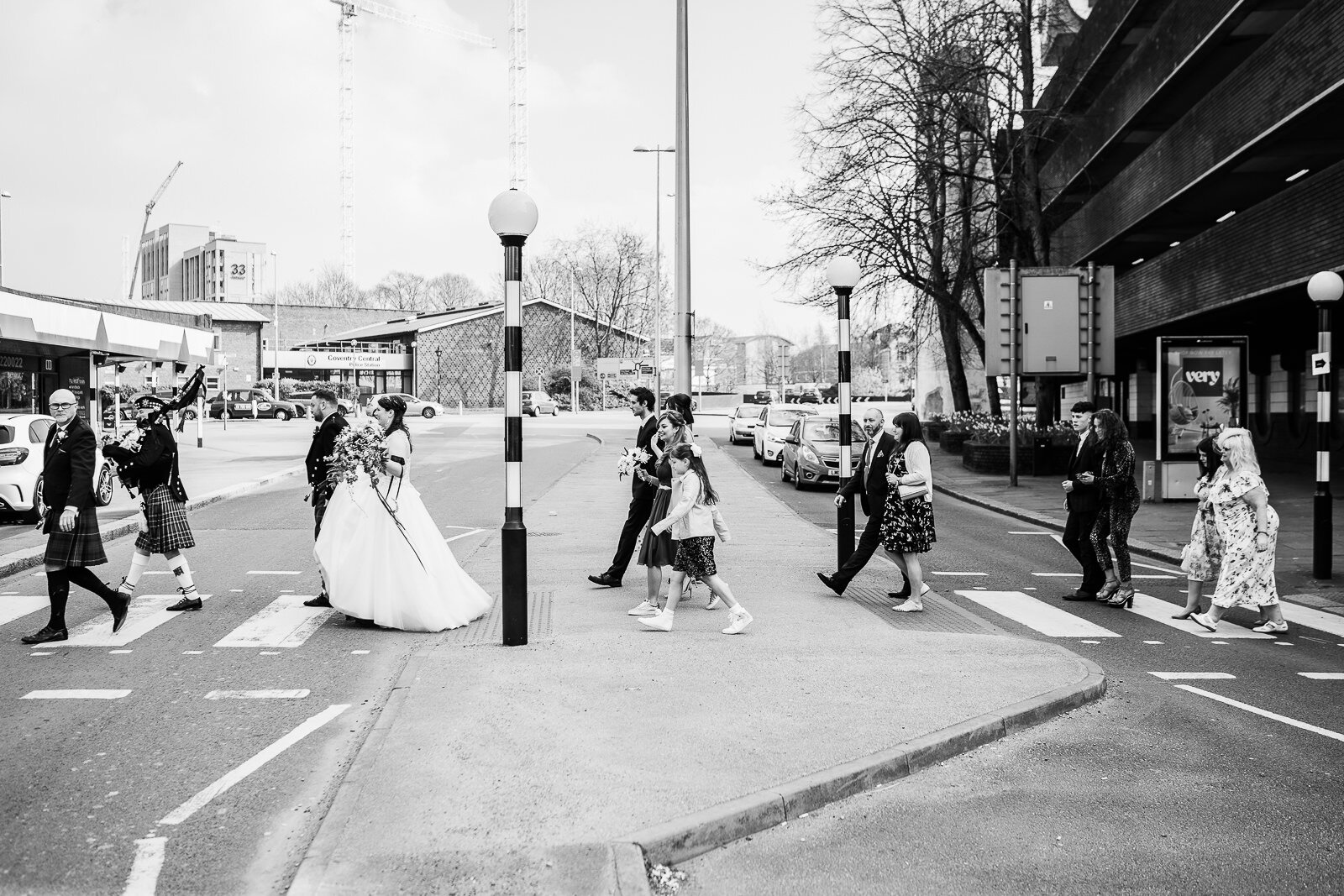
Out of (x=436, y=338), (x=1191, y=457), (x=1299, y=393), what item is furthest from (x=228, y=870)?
(x=436, y=338)

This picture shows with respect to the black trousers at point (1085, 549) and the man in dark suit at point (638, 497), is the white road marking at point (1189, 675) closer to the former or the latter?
the black trousers at point (1085, 549)

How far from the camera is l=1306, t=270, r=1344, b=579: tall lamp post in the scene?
452 inches

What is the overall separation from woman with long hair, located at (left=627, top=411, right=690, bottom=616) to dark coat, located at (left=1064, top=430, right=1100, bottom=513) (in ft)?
12.2

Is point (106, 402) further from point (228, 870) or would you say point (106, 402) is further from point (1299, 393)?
point (228, 870)

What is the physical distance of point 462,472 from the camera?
25750 mm

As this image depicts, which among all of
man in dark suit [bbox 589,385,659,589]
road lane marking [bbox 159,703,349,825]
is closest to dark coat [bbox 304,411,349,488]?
man in dark suit [bbox 589,385,659,589]

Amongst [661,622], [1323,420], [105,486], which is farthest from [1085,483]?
[105,486]

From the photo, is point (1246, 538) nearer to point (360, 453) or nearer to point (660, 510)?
Answer: point (660, 510)

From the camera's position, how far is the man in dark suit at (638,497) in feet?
32.2

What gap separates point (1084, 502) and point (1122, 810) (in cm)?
563

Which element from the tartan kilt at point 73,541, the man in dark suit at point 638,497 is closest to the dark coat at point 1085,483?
the man in dark suit at point 638,497

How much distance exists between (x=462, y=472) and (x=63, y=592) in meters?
17.7

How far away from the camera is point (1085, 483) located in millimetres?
10039

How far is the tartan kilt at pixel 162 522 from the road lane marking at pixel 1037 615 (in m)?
6.85
